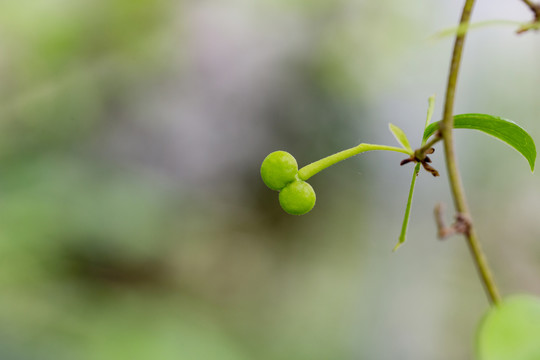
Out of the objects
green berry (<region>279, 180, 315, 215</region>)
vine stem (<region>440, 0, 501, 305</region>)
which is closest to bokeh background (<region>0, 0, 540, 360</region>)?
green berry (<region>279, 180, 315, 215</region>)

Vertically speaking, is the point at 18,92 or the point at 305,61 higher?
the point at 305,61

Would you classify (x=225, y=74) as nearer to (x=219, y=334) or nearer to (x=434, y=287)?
(x=219, y=334)

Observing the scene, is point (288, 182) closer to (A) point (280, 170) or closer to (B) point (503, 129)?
(A) point (280, 170)

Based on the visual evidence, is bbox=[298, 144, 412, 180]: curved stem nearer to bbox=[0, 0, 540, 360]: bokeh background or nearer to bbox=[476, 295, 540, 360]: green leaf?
bbox=[476, 295, 540, 360]: green leaf

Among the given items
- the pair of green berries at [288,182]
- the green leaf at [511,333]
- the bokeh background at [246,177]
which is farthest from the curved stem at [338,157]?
the bokeh background at [246,177]

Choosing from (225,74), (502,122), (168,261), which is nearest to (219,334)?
(168,261)

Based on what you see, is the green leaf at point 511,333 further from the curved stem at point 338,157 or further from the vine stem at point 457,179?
the curved stem at point 338,157
